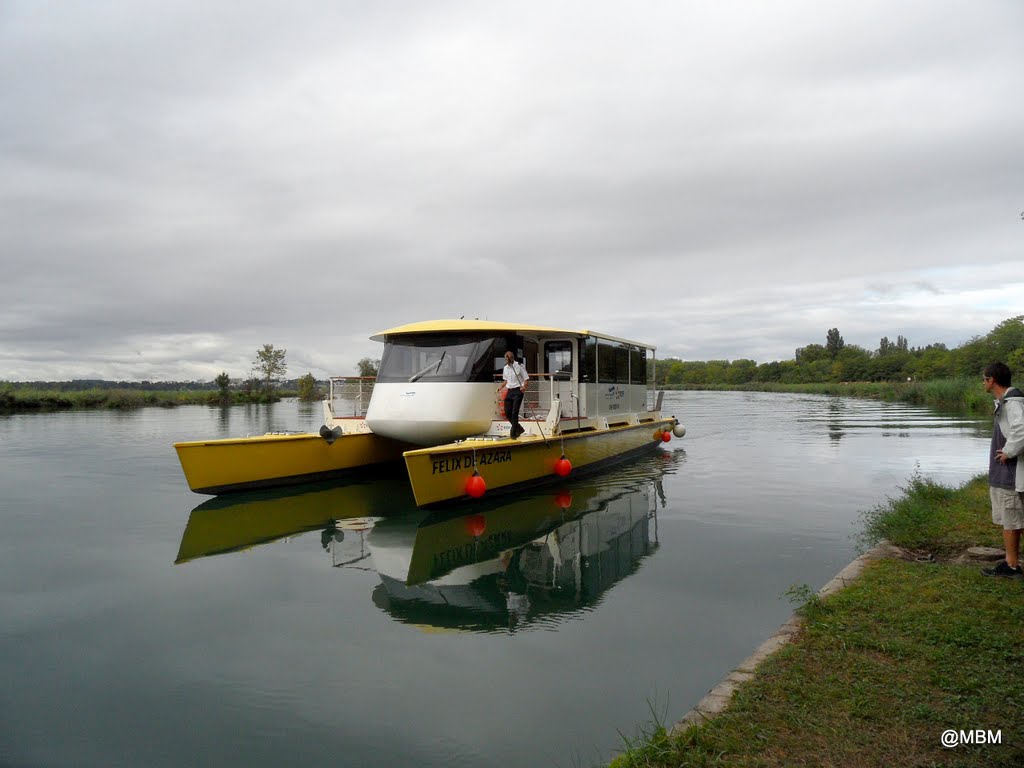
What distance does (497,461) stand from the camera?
36.7ft

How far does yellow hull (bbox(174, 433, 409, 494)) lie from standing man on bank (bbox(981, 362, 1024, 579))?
10.7 meters

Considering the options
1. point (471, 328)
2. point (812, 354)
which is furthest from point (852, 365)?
point (471, 328)

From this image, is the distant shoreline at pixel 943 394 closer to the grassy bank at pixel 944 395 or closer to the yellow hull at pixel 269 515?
the grassy bank at pixel 944 395

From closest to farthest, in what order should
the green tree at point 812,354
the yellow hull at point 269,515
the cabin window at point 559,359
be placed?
1. the yellow hull at point 269,515
2. the cabin window at point 559,359
3. the green tree at point 812,354

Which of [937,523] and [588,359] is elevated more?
[588,359]

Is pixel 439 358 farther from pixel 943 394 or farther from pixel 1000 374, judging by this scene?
pixel 943 394

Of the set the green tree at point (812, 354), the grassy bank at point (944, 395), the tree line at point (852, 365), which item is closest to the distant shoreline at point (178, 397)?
the grassy bank at point (944, 395)

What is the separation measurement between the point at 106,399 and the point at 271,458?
40565 millimetres

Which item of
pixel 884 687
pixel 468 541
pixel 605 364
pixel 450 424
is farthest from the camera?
pixel 605 364

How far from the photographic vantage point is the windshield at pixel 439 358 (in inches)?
479

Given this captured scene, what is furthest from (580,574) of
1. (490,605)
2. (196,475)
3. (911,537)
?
(196,475)

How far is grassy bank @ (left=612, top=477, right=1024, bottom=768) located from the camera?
10.1ft

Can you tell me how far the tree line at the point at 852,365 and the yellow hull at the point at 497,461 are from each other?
55718mm

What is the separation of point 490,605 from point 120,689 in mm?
3092
